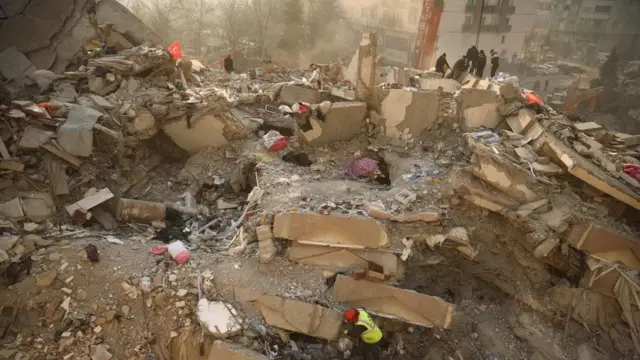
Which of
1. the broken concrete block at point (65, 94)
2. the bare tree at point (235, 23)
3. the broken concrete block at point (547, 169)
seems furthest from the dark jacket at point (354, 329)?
the bare tree at point (235, 23)

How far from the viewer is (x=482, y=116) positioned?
7191 mm

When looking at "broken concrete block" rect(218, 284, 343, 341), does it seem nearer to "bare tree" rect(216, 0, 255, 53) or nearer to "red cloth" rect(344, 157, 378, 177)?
"red cloth" rect(344, 157, 378, 177)

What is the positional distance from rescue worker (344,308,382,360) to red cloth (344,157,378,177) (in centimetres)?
292

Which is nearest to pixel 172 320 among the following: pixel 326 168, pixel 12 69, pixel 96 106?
pixel 326 168

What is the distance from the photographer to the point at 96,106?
6.94 meters

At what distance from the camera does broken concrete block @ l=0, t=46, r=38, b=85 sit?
8031 millimetres

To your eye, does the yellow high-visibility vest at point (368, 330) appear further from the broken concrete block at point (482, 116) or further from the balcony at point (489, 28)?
the balcony at point (489, 28)

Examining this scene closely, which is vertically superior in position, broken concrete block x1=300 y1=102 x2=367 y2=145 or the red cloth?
broken concrete block x1=300 y1=102 x2=367 y2=145

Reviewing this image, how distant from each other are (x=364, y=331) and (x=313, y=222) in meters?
1.50

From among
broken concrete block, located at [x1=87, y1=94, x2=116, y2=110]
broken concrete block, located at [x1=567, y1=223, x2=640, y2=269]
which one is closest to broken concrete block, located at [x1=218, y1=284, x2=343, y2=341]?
broken concrete block, located at [x1=567, y1=223, x2=640, y2=269]

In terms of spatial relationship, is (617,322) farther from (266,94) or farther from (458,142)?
(266,94)

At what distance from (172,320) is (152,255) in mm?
925

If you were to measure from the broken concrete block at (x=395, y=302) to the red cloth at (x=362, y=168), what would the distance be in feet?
7.79

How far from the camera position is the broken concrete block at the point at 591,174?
5105 mm
